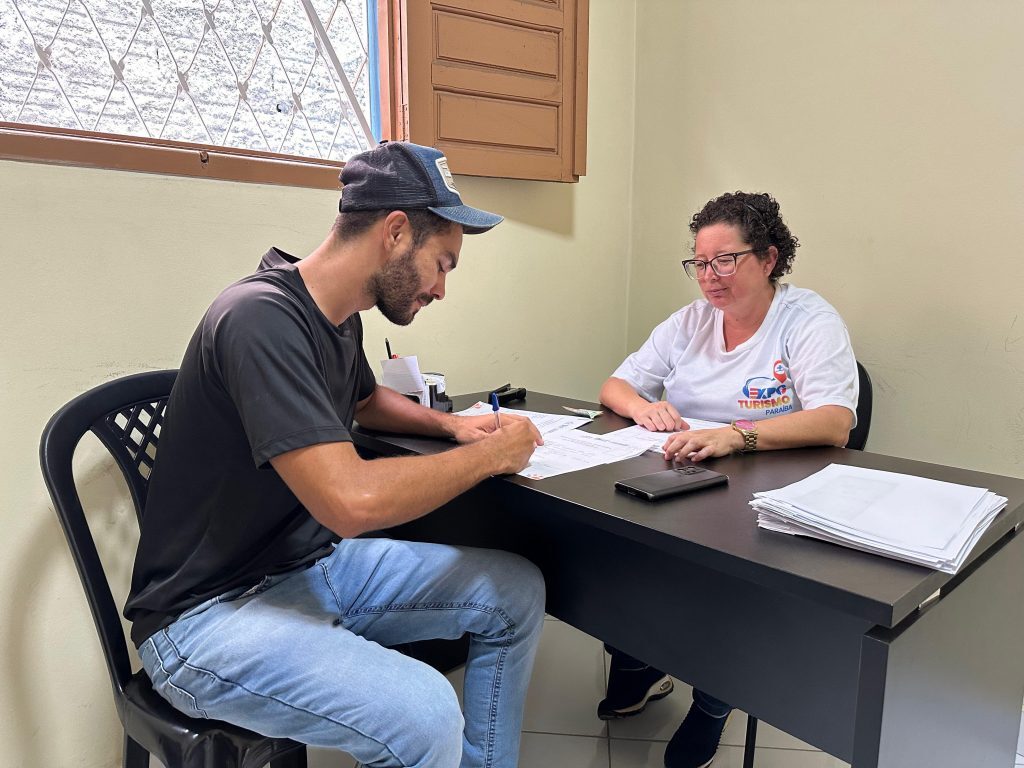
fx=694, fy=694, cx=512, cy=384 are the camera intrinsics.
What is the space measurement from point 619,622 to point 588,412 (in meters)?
0.57

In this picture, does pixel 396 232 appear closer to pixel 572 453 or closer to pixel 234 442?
pixel 234 442

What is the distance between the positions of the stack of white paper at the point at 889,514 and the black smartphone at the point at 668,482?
135 millimetres

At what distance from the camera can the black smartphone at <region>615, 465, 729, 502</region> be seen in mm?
1101

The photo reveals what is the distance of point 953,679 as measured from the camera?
0.96 meters

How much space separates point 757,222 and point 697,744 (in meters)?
1.24

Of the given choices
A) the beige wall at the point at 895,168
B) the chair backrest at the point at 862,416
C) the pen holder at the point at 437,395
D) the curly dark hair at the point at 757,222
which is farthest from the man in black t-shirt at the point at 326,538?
the beige wall at the point at 895,168

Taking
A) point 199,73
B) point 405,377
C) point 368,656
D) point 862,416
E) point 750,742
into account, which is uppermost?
point 199,73

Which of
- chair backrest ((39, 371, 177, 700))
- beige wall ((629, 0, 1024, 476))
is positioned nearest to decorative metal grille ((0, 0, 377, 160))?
chair backrest ((39, 371, 177, 700))

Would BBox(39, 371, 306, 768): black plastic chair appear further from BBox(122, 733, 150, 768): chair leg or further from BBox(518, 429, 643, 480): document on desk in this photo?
BBox(518, 429, 643, 480): document on desk

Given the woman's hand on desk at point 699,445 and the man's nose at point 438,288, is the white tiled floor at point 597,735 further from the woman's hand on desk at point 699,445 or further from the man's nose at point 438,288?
the man's nose at point 438,288

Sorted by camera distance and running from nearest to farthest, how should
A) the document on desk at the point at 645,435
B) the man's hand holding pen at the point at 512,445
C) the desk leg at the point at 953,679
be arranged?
the desk leg at the point at 953,679 → the man's hand holding pen at the point at 512,445 → the document on desk at the point at 645,435

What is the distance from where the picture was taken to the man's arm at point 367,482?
975mm

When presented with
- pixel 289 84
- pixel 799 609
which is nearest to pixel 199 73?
pixel 289 84

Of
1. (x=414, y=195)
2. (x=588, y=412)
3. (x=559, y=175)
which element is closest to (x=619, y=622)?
(x=588, y=412)
